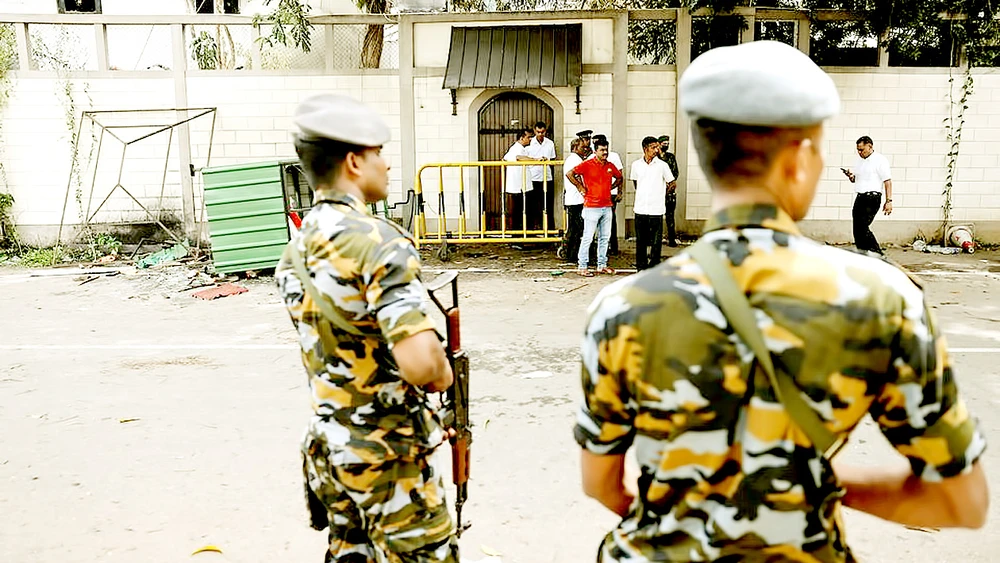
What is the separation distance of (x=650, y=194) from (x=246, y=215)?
499 centimetres

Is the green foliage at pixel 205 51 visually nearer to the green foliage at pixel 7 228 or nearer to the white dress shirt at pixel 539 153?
the green foliage at pixel 7 228

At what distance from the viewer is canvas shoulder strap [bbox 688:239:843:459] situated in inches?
50.1

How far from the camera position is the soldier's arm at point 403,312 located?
80.9 inches

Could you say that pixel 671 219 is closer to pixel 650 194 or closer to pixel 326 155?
pixel 650 194

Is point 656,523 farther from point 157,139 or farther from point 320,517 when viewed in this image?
point 157,139

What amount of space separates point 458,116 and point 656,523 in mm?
11913

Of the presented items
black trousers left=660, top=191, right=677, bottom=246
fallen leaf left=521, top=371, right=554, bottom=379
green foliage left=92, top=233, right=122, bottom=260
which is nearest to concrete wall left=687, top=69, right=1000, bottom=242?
black trousers left=660, top=191, right=677, bottom=246

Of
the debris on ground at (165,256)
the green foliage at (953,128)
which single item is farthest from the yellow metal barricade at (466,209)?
the green foliage at (953,128)

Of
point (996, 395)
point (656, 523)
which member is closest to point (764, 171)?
point (656, 523)

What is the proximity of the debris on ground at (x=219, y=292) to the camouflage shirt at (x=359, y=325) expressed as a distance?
299 inches

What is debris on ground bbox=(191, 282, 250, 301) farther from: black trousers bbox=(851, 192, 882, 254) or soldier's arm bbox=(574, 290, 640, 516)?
soldier's arm bbox=(574, 290, 640, 516)

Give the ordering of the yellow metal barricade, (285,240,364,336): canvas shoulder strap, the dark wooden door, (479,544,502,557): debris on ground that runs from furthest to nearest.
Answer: the dark wooden door < the yellow metal barricade < (479,544,502,557): debris on ground < (285,240,364,336): canvas shoulder strap

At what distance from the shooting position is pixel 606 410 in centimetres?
144

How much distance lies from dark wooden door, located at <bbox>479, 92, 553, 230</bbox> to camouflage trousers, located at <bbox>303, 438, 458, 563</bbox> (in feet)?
35.2
